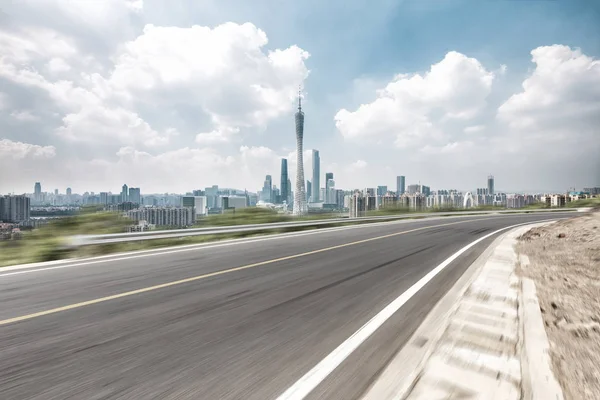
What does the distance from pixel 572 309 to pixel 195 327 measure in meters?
4.88

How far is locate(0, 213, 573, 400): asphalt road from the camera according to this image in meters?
2.29

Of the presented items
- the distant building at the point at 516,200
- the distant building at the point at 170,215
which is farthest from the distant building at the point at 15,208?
the distant building at the point at 516,200

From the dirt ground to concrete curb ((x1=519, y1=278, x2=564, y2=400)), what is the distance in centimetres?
6

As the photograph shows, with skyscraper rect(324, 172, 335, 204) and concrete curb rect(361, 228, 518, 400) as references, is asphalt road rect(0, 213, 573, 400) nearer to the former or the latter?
concrete curb rect(361, 228, 518, 400)

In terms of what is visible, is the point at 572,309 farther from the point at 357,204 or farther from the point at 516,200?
the point at 516,200

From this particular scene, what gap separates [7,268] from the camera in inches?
251

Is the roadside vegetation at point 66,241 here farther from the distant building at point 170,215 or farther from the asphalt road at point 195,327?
the distant building at point 170,215

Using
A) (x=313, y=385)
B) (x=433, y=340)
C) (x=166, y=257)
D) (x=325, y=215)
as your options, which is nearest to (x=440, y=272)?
(x=433, y=340)

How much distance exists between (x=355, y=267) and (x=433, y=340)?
363 centimetres

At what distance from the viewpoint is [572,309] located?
3.86 metres

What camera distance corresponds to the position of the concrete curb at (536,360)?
6.96 feet

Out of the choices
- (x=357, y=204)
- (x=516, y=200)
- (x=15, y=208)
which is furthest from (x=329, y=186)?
(x=15, y=208)

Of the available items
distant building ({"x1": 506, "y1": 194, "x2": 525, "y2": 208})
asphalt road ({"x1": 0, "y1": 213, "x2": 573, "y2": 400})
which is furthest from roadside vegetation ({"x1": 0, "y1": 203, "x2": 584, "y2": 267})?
distant building ({"x1": 506, "y1": 194, "x2": 525, "y2": 208})

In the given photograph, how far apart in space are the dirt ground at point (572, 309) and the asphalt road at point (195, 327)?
132 centimetres
